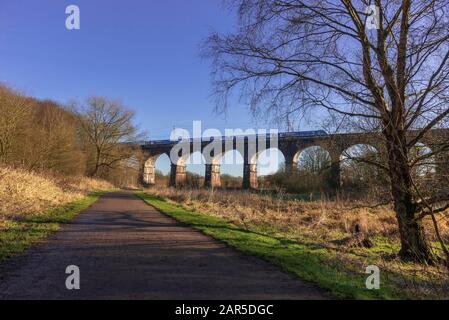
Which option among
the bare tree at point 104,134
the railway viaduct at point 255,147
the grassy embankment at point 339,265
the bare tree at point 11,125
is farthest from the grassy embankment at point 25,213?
the bare tree at point 104,134

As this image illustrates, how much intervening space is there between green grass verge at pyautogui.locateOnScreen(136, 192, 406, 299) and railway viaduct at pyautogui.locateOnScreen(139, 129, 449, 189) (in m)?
2.72

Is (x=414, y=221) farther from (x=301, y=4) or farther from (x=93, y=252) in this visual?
(x=93, y=252)

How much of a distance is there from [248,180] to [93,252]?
57201 mm

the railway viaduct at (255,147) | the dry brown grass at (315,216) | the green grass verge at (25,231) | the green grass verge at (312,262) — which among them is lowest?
the dry brown grass at (315,216)

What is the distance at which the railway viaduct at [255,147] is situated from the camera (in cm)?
1052

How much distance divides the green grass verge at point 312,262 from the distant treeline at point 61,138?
1680 centimetres

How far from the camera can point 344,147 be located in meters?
10.8

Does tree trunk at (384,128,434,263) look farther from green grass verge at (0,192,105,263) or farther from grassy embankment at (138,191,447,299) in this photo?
green grass verge at (0,192,105,263)

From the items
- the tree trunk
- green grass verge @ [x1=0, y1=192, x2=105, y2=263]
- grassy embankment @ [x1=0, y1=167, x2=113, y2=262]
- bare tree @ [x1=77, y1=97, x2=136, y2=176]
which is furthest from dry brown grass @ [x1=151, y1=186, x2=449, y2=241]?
bare tree @ [x1=77, y1=97, x2=136, y2=176]

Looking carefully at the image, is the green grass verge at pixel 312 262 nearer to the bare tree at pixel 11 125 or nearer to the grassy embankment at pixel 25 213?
the grassy embankment at pixel 25 213

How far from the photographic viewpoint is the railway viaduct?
1052cm

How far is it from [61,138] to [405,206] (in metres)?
26.6

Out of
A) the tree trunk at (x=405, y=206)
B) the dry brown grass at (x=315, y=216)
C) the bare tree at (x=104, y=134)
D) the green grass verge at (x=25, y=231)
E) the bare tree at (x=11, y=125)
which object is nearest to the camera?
the green grass verge at (x=25, y=231)
